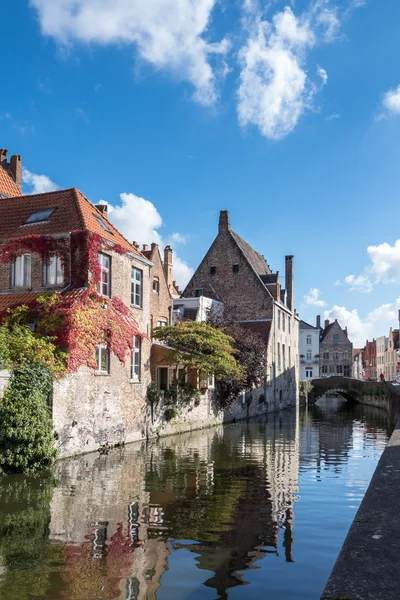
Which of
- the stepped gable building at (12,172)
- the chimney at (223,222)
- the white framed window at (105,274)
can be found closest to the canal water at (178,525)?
the white framed window at (105,274)

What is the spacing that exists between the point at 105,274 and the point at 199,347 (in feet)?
26.4

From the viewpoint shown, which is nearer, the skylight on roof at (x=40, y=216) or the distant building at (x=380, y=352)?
the skylight on roof at (x=40, y=216)

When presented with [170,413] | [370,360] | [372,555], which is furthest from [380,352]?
[372,555]

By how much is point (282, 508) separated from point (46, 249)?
13194mm

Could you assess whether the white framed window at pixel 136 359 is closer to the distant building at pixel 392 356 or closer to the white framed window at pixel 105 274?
the white framed window at pixel 105 274

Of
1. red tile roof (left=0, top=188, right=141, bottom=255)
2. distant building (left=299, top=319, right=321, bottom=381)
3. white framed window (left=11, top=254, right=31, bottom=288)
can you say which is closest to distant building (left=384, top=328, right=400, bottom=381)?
distant building (left=299, top=319, right=321, bottom=381)

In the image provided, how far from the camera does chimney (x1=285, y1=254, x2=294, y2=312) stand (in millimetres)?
52078

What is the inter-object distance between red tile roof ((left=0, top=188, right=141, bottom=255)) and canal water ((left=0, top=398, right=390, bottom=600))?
8385 mm

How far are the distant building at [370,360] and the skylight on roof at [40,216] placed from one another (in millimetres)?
96402

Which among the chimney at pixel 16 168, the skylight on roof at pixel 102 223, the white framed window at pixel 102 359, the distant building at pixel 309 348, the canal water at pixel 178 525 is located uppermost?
the chimney at pixel 16 168

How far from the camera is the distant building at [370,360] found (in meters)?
111

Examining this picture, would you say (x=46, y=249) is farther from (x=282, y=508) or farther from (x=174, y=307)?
(x=174, y=307)

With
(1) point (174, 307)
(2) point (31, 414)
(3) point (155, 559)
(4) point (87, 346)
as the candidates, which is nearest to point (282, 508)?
(3) point (155, 559)

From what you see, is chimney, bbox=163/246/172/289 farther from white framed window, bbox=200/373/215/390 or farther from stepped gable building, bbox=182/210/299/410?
white framed window, bbox=200/373/215/390
